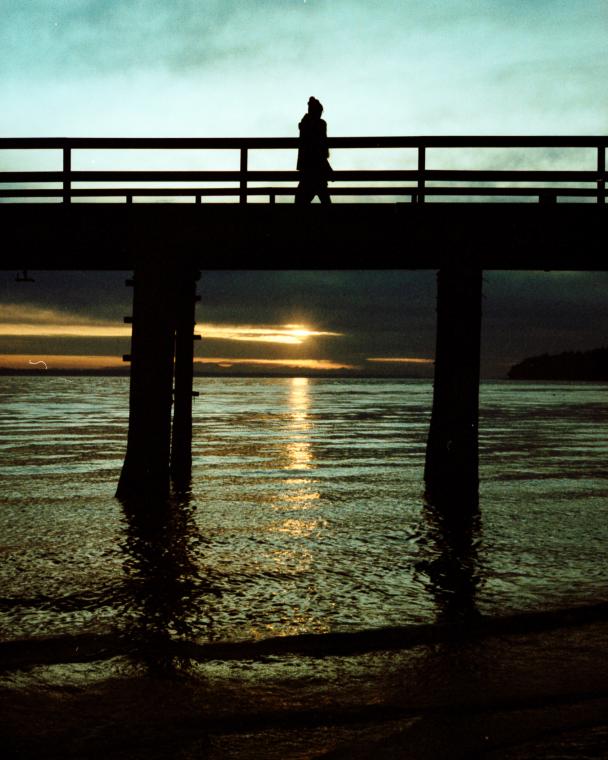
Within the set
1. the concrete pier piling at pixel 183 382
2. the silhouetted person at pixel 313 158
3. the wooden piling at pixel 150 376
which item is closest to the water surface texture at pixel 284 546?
the concrete pier piling at pixel 183 382

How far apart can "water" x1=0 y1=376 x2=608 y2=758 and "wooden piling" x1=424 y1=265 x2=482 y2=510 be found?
0.49 metres

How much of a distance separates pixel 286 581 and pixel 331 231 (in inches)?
213

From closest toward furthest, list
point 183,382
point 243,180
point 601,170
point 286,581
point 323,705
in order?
point 323,705 < point 286,581 < point 601,170 < point 243,180 < point 183,382

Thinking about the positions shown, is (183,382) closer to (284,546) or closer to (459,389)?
(459,389)

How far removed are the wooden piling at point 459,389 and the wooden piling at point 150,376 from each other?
392 centimetres

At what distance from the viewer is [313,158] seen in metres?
10.8

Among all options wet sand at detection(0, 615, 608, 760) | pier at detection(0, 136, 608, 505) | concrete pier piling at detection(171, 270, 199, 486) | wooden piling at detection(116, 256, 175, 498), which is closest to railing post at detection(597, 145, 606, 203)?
pier at detection(0, 136, 608, 505)

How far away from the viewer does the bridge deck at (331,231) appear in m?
11.1

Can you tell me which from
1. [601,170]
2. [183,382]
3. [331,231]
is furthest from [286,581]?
[601,170]

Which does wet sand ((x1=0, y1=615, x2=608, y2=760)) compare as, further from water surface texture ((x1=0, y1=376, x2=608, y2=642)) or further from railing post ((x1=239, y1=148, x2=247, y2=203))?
railing post ((x1=239, y1=148, x2=247, y2=203))

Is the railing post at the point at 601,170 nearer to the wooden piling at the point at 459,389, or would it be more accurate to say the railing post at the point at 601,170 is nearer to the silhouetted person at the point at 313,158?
the wooden piling at the point at 459,389

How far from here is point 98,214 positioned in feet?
37.6

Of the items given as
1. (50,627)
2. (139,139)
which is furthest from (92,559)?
(139,139)

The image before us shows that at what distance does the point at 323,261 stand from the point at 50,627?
7.53 metres
